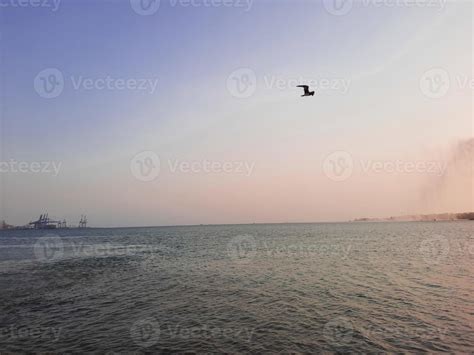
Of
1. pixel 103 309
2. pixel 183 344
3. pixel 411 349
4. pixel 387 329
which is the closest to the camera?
pixel 411 349

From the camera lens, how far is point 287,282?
34.1 m

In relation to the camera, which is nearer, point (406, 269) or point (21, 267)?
point (406, 269)

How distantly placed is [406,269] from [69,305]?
126 feet

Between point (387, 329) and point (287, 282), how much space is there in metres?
15.4

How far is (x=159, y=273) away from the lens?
137 feet

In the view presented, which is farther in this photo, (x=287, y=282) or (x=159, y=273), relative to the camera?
(x=159, y=273)

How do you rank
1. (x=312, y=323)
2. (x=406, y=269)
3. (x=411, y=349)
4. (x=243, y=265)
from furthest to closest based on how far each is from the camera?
(x=243, y=265) → (x=406, y=269) → (x=312, y=323) → (x=411, y=349)

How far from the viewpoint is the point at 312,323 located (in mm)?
20672

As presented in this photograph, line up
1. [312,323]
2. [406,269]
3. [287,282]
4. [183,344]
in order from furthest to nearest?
[406,269], [287,282], [312,323], [183,344]

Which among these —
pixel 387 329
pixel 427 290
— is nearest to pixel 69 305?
pixel 387 329

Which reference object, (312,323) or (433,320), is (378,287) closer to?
(433,320)

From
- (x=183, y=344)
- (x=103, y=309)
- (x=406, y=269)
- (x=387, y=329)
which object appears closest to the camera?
(x=183, y=344)

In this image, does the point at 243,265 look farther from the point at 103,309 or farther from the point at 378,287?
the point at 103,309

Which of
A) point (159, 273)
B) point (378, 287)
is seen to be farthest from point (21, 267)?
point (378, 287)
